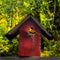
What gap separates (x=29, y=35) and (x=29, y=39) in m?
0.07

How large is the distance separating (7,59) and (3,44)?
352 centimetres

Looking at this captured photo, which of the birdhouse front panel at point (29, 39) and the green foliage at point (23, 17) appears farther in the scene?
the green foliage at point (23, 17)

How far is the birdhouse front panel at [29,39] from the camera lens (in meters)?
3.71

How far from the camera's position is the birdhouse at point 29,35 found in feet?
12.2

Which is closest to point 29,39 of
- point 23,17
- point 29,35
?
point 29,35

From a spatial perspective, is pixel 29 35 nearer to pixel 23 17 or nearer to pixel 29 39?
pixel 29 39

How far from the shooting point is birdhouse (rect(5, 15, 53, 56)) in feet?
12.2

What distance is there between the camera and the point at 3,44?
693 cm

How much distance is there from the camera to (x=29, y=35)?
12.5 feet

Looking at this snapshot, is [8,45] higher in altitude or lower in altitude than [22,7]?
lower

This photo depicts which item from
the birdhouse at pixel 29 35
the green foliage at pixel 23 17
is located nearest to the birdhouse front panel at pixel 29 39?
the birdhouse at pixel 29 35

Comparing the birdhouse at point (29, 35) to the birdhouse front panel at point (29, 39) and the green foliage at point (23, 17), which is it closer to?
the birdhouse front panel at point (29, 39)

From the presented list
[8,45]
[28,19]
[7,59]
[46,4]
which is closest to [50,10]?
[46,4]

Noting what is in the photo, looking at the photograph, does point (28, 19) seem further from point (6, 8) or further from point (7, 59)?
point (6, 8)
